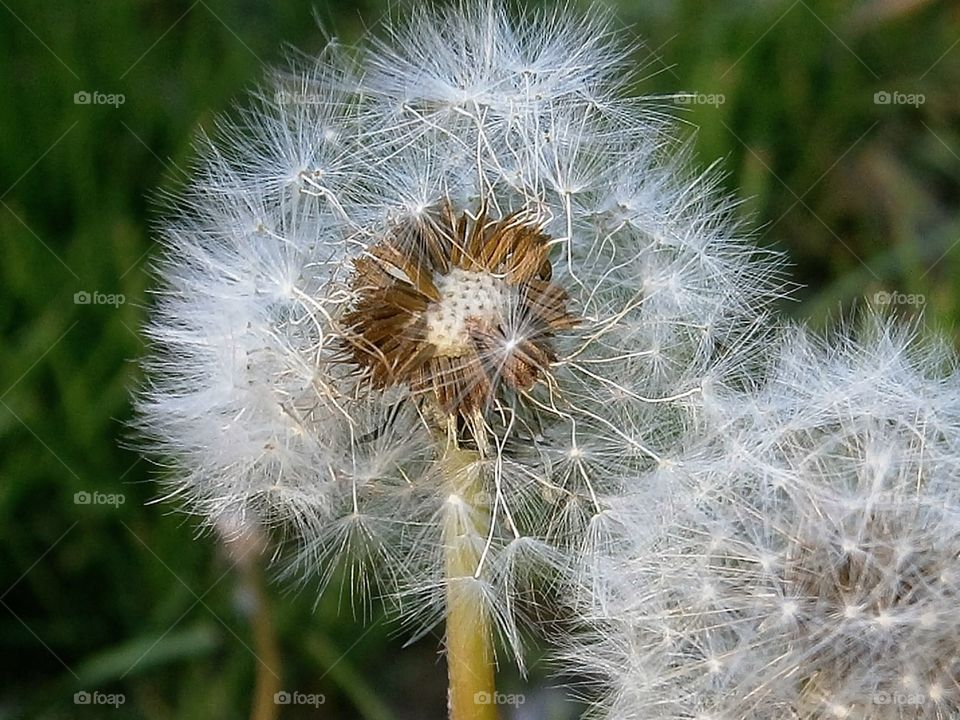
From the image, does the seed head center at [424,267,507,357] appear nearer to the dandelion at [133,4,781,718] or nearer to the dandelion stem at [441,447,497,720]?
the dandelion at [133,4,781,718]

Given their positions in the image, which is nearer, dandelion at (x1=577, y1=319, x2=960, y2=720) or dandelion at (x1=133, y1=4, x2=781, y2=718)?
dandelion at (x1=577, y1=319, x2=960, y2=720)

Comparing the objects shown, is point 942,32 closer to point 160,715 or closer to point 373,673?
point 373,673

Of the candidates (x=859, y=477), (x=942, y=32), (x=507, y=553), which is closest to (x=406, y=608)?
(x=507, y=553)

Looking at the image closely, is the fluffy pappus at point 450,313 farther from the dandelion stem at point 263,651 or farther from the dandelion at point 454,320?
the dandelion stem at point 263,651

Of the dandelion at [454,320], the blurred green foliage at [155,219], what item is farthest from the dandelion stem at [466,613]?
the blurred green foliage at [155,219]

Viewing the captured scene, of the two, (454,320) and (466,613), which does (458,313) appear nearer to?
(454,320)

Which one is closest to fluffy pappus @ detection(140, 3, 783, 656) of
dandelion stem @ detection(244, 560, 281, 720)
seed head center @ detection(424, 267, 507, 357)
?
seed head center @ detection(424, 267, 507, 357)

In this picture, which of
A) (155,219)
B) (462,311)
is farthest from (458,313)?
(155,219)
